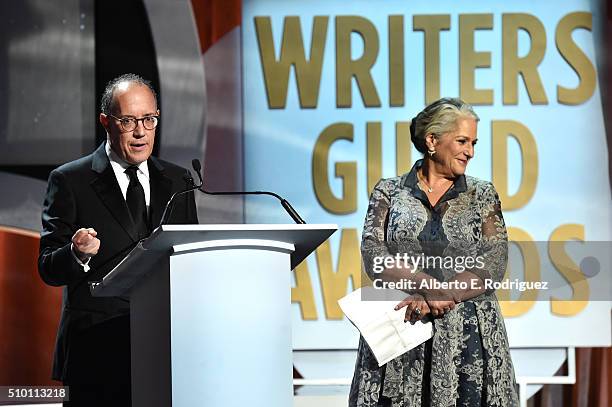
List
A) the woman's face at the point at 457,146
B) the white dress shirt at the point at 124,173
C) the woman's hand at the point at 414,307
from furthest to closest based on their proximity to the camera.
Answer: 1. the woman's face at the point at 457,146
2. the woman's hand at the point at 414,307
3. the white dress shirt at the point at 124,173

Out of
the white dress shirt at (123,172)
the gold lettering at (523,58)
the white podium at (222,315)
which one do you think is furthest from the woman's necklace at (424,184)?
the gold lettering at (523,58)

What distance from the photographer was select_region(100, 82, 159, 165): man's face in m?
3.22

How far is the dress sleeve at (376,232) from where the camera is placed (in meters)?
3.48

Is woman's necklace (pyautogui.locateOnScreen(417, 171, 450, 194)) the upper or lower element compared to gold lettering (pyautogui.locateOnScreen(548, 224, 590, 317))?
upper

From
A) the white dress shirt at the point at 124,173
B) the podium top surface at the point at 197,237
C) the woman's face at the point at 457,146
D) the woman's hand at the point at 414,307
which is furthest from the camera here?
the woman's face at the point at 457,146

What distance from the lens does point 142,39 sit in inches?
195

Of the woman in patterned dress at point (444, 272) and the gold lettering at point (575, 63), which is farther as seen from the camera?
the gold lettering at point (575, 63)

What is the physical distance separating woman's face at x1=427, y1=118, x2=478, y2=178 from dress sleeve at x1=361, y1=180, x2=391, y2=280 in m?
0.22

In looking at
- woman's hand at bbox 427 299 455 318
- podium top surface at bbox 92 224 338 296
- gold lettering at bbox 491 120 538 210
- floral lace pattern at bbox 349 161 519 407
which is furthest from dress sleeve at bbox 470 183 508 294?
gold lettering at bbox 491 120 538 210

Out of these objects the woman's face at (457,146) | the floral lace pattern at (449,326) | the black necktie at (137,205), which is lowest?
the floral lace pattern at (449,326)

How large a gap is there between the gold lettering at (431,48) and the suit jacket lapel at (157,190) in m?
1.94

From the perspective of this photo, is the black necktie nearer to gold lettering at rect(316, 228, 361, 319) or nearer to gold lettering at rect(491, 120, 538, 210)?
gold lettering at rect(316, 228, 361, 319)

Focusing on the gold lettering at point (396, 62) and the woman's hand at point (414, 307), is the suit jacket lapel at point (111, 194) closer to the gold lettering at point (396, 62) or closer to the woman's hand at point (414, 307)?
the woman's hand at point (414, 307)

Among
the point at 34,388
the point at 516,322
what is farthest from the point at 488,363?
the point at 34,388
